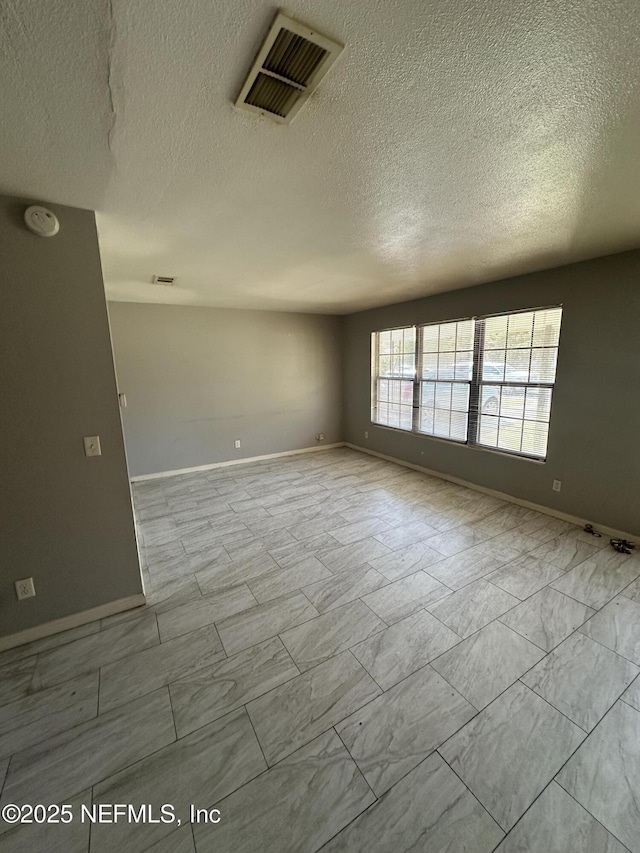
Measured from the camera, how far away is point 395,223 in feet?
6.91

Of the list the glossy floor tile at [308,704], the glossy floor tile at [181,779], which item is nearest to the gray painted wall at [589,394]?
the glossy floor tile at [308,704]

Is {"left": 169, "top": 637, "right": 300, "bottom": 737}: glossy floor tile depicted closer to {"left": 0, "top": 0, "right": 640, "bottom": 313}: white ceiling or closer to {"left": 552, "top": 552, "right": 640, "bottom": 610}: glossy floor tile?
{"left": 552, "top": 552, "right": 640, "bottom": 610}: glossy floor tile

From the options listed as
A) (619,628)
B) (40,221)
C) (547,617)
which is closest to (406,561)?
(547,617)

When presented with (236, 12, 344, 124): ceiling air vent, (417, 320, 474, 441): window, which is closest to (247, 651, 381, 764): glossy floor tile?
(236, 12, 344, 124): ceiling air vent

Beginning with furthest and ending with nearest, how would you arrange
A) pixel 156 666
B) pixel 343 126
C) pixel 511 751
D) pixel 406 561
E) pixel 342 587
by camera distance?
A: 1. pixel 406 561
2. pixel 342 587
3. pixel 156 666
4. pixel 511 751
5. pixel 343 126

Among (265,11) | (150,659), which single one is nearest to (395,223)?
(265,11)

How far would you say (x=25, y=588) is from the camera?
189 centimetres

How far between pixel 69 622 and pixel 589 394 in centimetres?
440

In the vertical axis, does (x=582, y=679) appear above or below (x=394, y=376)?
below

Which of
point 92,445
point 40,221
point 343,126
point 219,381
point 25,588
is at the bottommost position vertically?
point 25,588

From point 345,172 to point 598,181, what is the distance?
128 cm

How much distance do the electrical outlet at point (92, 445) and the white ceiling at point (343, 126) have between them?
50.8 inches

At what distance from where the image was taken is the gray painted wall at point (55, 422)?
5.70 feet

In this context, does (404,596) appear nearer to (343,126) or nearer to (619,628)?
(619,628)
